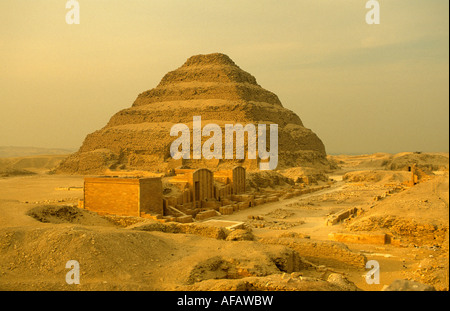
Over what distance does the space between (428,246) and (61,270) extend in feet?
32.0

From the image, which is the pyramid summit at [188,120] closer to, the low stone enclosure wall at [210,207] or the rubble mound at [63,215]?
the low stone enclosure wall at [210,207]

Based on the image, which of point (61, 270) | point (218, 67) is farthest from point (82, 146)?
point (61, 270)

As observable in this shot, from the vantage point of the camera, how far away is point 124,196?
1611cm

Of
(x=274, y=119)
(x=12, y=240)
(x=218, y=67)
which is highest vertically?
(x=218, y=67)

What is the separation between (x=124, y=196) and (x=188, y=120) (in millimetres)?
37778

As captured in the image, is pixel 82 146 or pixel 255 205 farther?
pixel 82 146

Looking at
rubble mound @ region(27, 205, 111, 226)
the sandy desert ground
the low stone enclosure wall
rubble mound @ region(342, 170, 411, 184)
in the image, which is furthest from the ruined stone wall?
rubble mound @ region(342, 170, 411, 184)

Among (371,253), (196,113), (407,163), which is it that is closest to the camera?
(371,253)

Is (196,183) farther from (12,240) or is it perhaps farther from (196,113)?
(196,113)

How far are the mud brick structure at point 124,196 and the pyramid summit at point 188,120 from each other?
26324mm

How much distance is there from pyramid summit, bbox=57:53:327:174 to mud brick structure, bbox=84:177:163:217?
1036 inches

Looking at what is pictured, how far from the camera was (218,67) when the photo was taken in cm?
6228

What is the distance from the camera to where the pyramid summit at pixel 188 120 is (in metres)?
47.4

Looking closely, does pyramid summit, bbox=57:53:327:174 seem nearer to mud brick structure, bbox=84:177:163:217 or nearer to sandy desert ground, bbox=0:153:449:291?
mud brick structure, bbox=84:177:163:217
